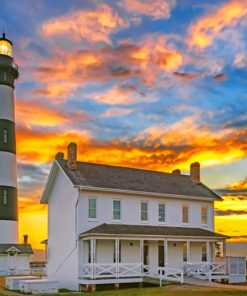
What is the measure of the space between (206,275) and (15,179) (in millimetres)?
20277

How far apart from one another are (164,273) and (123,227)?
4.00 metres

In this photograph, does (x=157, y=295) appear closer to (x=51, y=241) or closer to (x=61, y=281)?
(x=61, y=281)

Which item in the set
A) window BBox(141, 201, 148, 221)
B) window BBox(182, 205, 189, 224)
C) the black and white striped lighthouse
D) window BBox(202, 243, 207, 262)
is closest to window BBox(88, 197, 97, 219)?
window BBox(141, 201, 148, 221)

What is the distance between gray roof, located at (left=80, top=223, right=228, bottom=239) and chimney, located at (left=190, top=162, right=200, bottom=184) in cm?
459

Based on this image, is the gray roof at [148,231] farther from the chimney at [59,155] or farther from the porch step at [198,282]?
the chimney at [59,155]

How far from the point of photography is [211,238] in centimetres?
3575

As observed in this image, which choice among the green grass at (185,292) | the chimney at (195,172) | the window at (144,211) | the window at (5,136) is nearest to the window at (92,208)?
the window at (144,211)

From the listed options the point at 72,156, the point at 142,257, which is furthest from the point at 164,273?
the point at 72,156

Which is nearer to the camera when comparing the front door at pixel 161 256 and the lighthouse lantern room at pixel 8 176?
the front door at pixel 161 256

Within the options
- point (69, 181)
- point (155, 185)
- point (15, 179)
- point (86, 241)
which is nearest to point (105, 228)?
point (86, 241)

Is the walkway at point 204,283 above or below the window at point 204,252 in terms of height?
below

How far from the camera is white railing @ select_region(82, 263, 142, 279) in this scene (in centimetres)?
3081

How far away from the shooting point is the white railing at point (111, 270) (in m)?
30.8

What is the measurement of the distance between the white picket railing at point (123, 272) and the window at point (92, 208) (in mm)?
3175
